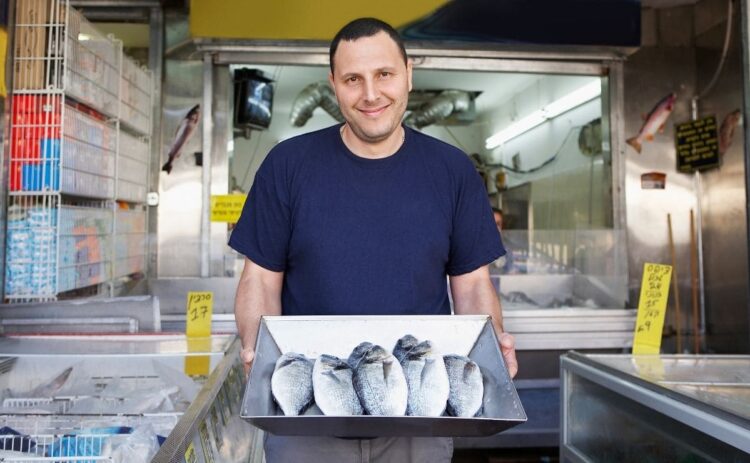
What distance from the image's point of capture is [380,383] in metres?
1.24

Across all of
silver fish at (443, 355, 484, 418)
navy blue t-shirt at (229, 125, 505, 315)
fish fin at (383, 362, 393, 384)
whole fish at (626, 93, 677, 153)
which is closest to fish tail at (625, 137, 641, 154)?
whole fish at (626, 93, 677, 153)

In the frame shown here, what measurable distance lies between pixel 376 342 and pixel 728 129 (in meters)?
4.10

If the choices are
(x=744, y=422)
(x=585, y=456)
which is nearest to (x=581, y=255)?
(x=585, y=456)

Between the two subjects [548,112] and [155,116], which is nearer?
[155,116]

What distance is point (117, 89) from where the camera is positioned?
364 cm

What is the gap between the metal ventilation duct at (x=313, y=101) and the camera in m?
6.25

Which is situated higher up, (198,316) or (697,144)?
(697,144)

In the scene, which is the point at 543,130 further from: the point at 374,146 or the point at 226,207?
the point at 374,146

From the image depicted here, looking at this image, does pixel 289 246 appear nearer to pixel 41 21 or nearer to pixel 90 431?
pixel 90 431

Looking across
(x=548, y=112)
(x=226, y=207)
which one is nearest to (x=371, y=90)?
(x=226, y=207)

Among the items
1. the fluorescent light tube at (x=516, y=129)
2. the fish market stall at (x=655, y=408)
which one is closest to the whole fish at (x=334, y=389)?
the fish market stall at (x=655, y=408)

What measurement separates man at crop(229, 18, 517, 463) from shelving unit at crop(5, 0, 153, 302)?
→ 5.24 feet

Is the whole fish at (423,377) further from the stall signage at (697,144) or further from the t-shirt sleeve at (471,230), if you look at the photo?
the stall signage at (697,144)

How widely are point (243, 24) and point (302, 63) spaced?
1.97ft
